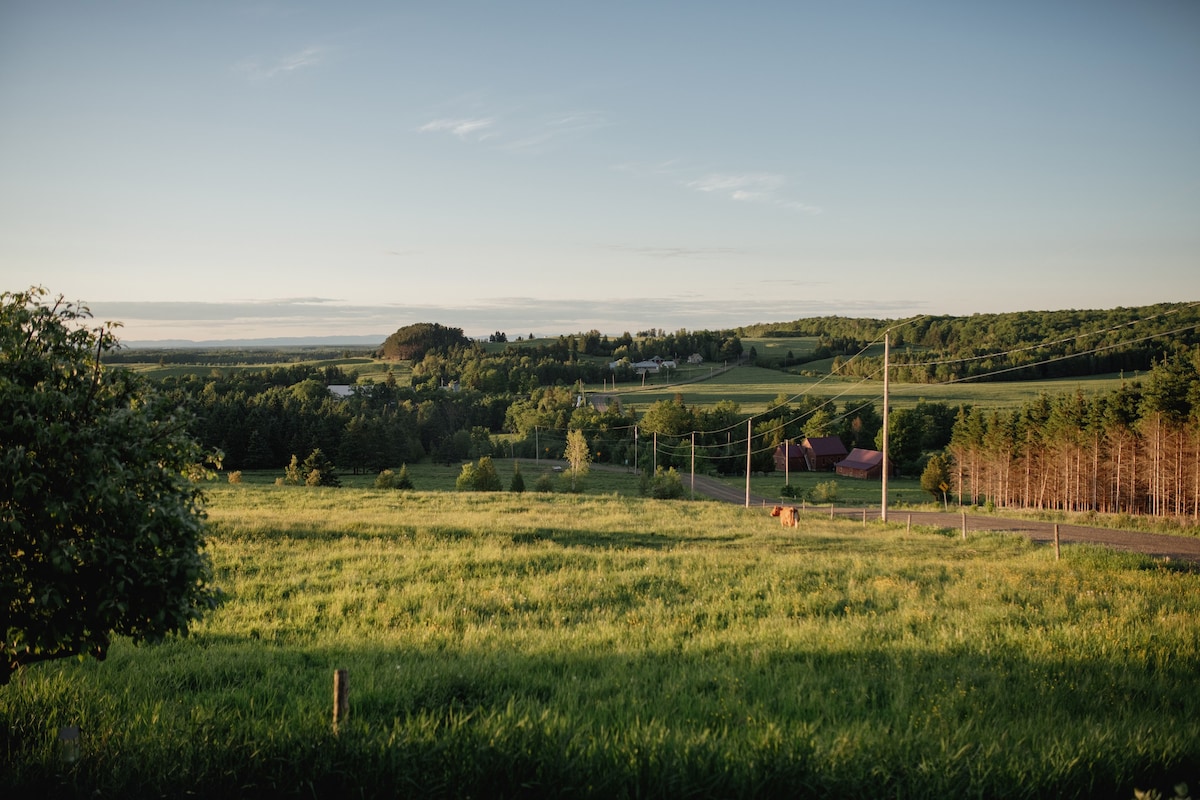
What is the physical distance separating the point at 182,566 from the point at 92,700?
246cm

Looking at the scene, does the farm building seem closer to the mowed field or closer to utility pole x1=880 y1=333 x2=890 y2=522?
the mowed field

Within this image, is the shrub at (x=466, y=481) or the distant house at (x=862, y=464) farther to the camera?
the distant house at (x=862, y=464)

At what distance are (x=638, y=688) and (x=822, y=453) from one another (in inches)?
3806

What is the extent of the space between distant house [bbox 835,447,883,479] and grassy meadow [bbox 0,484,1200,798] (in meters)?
76.9

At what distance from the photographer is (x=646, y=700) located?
6.79 metres

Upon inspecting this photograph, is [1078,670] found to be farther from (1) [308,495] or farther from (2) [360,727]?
(1) [308,495]

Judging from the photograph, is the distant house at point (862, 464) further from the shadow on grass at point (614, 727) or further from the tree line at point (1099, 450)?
the shadow on grass at point (614, 727)

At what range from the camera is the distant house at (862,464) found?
89.2 m

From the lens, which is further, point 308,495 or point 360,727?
point 308,495

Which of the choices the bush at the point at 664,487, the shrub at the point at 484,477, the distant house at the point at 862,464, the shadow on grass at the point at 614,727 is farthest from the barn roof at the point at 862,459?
the shadow on grass at the point at 614,727

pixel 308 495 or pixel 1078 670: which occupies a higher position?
pixel 1078 670

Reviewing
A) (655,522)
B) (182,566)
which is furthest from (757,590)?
(655,522)

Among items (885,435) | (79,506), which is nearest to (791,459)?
(885,435)

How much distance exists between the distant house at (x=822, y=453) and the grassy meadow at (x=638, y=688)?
277 feet
